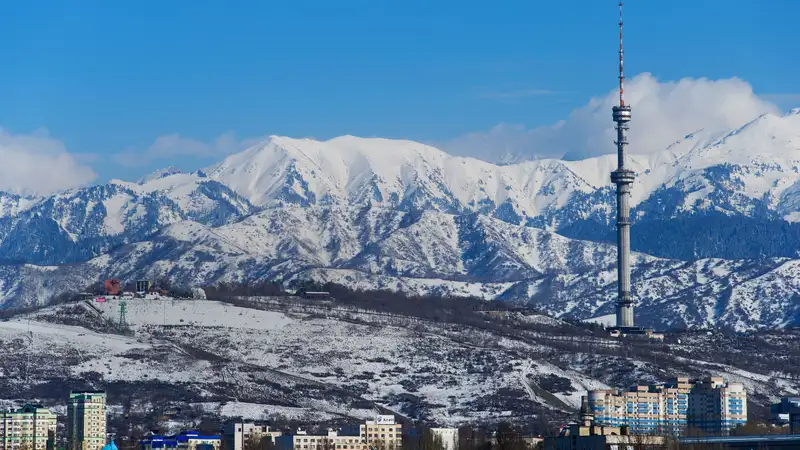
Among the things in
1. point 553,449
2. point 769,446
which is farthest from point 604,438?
point 769,446

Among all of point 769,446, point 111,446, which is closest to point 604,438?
point 769,446

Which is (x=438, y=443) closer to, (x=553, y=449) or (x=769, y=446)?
(x=553, y=449)

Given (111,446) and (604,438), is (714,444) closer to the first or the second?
(604,438)

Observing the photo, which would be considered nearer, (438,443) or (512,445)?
(512,445)

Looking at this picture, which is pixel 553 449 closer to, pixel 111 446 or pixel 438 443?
pixel 438 443

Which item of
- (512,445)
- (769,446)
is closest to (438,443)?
(512,445)

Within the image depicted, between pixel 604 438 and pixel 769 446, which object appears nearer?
pixel 604 438

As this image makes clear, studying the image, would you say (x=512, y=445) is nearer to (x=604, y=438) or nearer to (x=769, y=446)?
(x=604, y=438)
